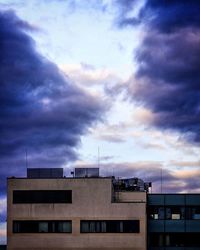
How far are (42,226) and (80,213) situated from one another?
6.81 meters

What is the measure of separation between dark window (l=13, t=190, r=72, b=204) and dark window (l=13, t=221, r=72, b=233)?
11.5 feet

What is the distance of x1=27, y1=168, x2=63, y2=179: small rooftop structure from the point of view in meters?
109

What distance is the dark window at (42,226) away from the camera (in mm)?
106500

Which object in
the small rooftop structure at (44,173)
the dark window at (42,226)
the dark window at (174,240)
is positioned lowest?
the dark window at (174,240)

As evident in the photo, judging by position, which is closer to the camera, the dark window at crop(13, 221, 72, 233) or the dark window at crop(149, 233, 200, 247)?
the dark window at crop(13, 221, 72, 233)

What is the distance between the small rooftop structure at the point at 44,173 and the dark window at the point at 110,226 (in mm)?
9468

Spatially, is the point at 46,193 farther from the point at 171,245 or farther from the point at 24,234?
the point at 171,245

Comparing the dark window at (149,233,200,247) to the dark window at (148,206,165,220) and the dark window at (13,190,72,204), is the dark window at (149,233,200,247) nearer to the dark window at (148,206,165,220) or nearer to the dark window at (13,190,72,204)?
the dark window at (148,206,165,220)

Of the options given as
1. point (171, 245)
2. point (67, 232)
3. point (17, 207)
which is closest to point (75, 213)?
point (67, 232)

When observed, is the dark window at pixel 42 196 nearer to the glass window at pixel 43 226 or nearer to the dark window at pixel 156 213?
the glass window at pixel 43 226

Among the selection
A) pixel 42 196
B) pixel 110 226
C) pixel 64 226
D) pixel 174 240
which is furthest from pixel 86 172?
pixel 174 240

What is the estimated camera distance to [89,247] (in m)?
105

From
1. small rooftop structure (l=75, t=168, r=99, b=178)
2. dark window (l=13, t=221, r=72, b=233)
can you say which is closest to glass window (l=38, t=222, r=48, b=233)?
dark window (l=13, t=221, r=72, b=233)

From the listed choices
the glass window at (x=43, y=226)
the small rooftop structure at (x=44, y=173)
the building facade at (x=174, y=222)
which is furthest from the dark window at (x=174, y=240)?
the small rooftop structure at (x=44, y=173)
